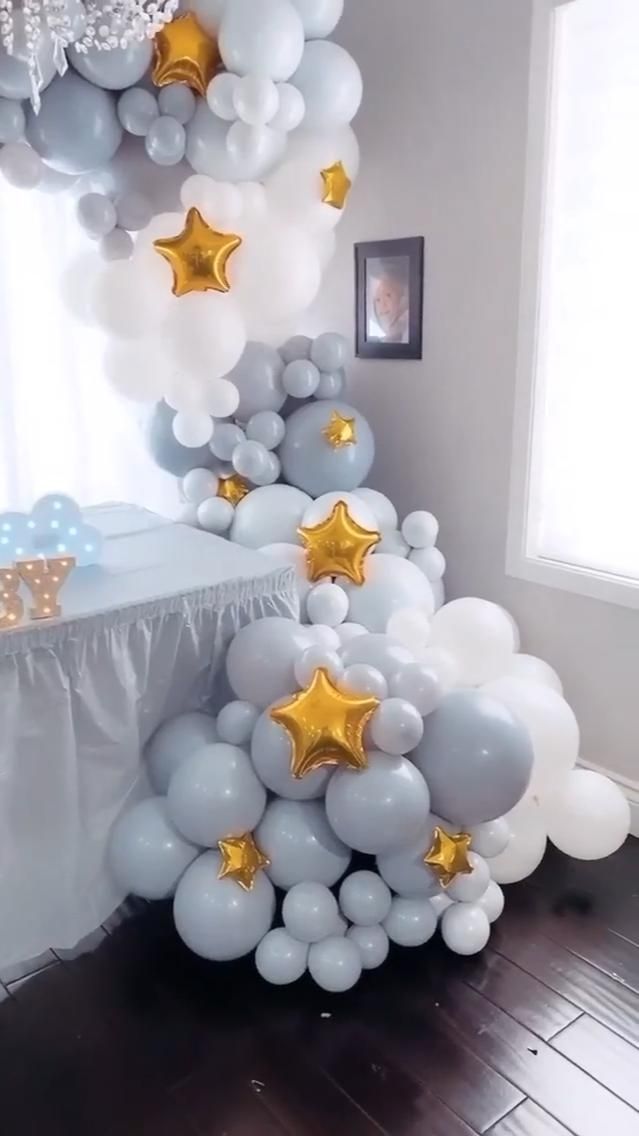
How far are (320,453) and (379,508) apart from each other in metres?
0.21

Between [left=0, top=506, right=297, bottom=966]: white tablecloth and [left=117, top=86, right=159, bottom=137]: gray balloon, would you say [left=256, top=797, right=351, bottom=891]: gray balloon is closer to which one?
[left=0, top=506, right=297, bottom=966]: white tablecloth

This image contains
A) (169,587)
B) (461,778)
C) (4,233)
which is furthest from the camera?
(4,233)

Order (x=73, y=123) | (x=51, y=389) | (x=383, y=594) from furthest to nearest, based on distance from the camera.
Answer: (x=51, y=389)
(x=383, y=594)
(x=73, y=123)

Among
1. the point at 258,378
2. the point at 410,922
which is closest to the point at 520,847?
the point at 410,922

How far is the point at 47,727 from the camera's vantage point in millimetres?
1653

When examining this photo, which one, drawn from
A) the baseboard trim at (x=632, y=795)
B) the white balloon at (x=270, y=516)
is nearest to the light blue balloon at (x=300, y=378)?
the white balloon at (x=270, y=516)

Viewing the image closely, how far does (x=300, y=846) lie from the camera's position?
1652 mm

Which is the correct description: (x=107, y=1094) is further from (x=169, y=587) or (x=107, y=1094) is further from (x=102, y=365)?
(x=102, y=365)

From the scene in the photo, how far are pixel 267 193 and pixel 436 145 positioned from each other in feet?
1.67

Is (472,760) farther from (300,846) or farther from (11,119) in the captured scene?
(11,119)

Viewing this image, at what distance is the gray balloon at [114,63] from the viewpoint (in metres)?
1.84

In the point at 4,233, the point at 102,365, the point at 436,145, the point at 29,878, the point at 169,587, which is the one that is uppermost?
the point at 436,145

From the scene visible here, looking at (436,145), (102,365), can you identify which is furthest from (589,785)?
(436,145)

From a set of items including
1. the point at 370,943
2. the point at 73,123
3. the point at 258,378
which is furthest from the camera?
the point at 258,378
